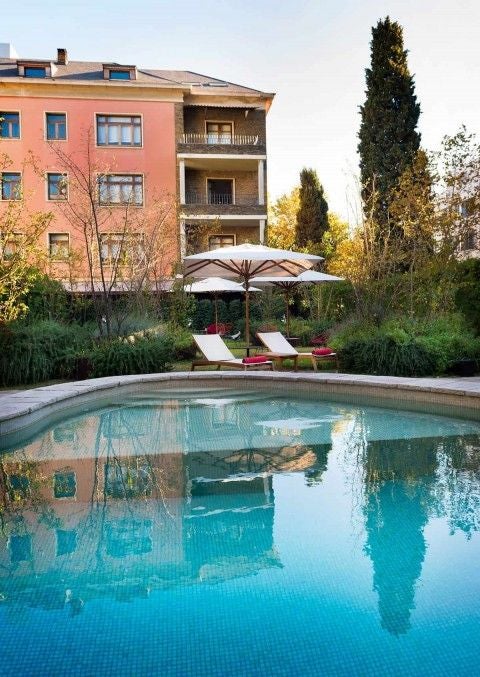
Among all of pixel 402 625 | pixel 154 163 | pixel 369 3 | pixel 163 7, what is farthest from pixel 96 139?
pixel 402 625

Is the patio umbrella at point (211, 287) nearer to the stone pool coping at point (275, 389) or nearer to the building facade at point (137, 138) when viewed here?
the stone pool coping at point (275, 389)

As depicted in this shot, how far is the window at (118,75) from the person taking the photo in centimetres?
2898

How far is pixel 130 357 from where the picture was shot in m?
12.2

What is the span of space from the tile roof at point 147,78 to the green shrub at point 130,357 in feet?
65.7

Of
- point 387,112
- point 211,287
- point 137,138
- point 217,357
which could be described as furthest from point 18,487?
point 137,138

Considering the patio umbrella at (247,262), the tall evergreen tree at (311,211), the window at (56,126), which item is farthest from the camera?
the tall evergreen tree at (311,211)

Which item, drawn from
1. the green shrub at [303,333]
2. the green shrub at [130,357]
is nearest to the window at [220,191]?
the green shrub at [303,333]

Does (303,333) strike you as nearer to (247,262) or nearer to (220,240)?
(247,262)

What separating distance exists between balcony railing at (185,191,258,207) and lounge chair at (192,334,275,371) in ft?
61.0

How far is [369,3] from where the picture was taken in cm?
1446

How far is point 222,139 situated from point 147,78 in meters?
4.67

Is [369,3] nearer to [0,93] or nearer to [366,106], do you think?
[366,106]

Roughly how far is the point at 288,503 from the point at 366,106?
25505 mm

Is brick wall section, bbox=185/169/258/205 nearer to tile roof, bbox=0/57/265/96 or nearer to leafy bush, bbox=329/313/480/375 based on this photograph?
tile roof, bbox=0/57/265/96
